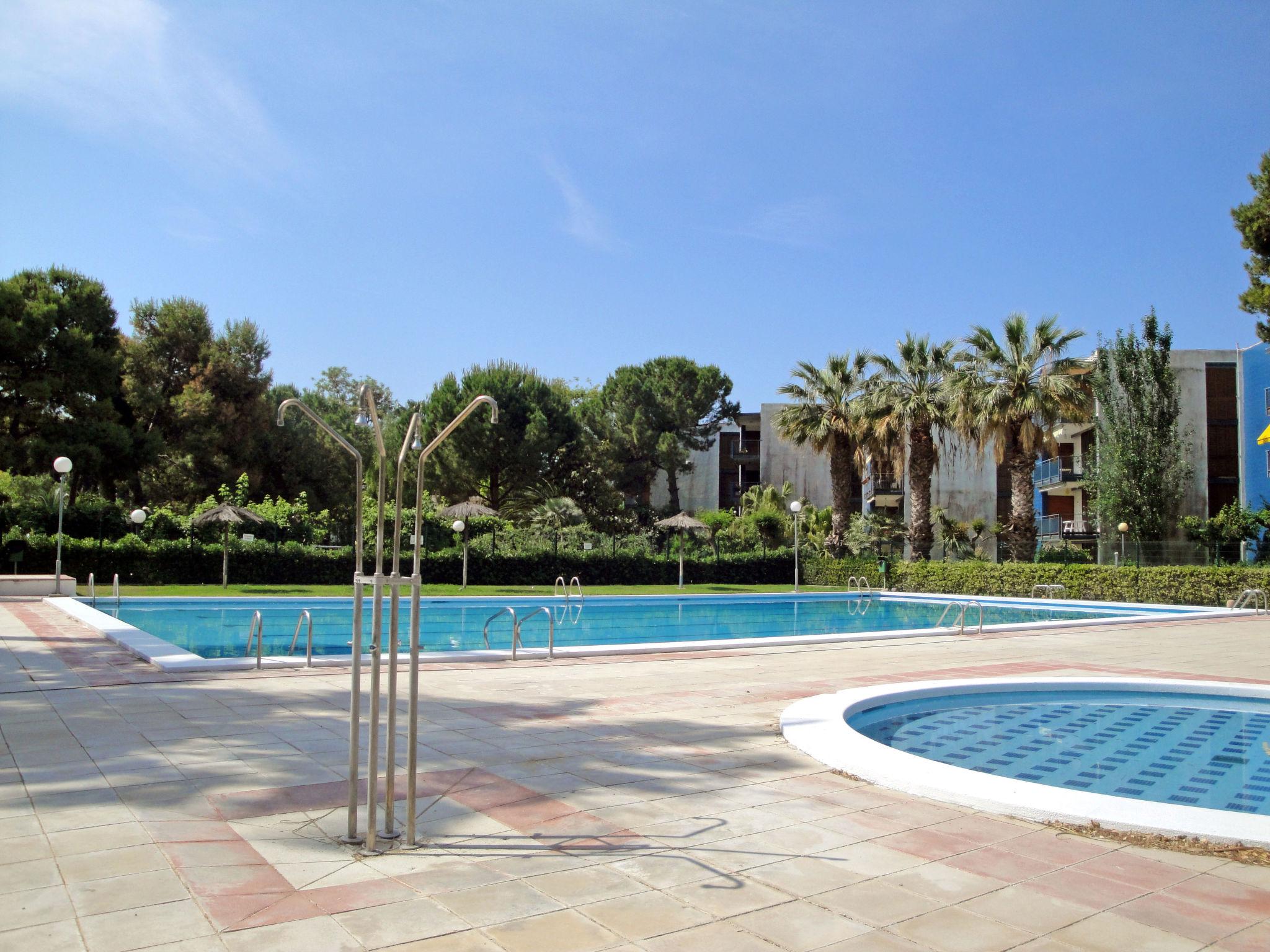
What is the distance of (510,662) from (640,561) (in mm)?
18980

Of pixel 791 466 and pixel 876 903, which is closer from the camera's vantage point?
pixel 876 903

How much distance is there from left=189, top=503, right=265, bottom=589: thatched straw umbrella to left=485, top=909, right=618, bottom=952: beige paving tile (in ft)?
67.9

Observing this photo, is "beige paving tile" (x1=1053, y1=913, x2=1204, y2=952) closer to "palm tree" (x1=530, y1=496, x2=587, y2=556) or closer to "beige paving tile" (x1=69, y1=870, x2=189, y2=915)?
"beige paving tile" (x1=69, y1=870, x2=189, y2=915)

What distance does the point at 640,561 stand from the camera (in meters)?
29.9

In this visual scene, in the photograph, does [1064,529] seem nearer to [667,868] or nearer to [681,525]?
[681,525]

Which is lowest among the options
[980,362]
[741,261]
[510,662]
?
[510,662]

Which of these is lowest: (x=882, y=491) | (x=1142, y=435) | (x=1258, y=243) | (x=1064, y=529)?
(x=1064, y=529)

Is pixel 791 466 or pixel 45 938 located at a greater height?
pixel 791 466

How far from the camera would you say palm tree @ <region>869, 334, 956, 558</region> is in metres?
28.5

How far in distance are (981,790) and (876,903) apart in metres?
1.89

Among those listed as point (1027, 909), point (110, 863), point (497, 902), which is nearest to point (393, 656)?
point (497, 902)

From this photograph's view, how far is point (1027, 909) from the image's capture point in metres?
3.37

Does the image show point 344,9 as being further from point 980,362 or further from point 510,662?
point 980,362

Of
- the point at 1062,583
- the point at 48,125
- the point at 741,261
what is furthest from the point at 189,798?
the point at 1062,583
